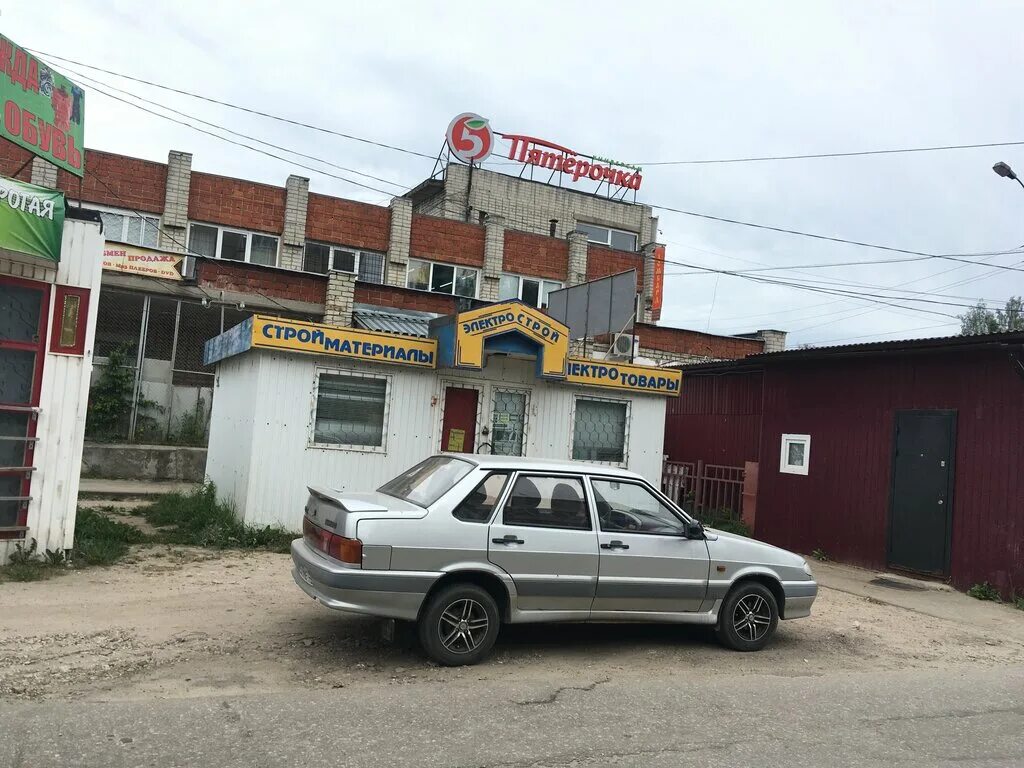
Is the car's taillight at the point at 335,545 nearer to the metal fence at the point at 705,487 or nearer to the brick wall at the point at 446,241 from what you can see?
the metal fence at the point at 705,487

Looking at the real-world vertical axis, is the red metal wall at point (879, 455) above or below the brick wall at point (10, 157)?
below

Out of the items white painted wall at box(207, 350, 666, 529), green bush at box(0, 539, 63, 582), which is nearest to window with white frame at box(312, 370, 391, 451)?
white painted wall at box(207, 350, 666, 529)

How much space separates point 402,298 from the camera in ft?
70.9

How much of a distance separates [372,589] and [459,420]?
6640mm

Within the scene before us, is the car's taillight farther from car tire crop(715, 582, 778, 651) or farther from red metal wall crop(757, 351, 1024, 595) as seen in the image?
red metal wall crop(757, 351, 1024, 595)

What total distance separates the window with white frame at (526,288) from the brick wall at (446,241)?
1100 mm

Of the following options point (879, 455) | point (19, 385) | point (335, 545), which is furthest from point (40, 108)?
point (879, 455)

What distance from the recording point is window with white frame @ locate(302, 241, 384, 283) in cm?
2353

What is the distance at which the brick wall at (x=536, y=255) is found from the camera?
25891 mm

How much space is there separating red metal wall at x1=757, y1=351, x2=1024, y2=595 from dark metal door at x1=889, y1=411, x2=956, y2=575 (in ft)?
0.44

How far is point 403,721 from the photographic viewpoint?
478 cm

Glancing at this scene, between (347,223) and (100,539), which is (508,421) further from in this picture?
(347,223)

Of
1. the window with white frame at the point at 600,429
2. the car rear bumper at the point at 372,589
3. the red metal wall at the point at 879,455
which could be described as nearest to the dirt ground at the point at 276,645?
the car rear bumper at the point at 372,589

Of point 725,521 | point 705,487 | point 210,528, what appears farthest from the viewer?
point 705,487
